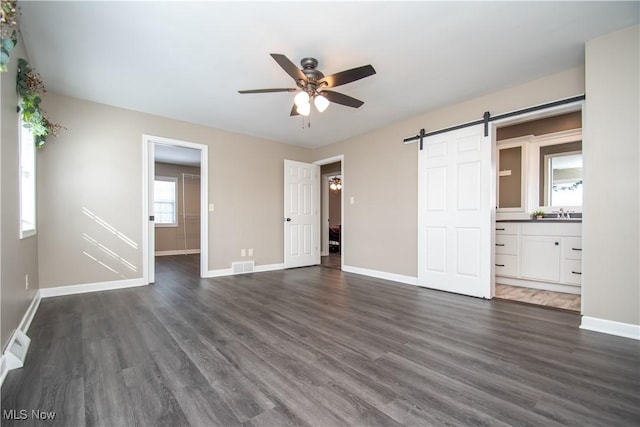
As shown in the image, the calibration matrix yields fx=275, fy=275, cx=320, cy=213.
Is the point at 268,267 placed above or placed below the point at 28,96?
below

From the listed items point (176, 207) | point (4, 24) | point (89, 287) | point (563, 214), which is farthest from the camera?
point (176, 207)

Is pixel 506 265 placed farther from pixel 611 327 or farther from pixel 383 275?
pixel 611 327

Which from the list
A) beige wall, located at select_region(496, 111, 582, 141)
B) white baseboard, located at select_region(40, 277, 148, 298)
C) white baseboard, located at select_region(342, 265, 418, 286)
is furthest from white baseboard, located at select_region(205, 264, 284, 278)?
beige wall, located at select_region(496, 111, 582, 141)

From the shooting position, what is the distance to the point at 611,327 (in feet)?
7.86

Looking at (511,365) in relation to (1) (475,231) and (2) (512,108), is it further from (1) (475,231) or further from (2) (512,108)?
(2) (512,108)

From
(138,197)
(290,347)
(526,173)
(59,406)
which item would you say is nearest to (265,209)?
(138,197)

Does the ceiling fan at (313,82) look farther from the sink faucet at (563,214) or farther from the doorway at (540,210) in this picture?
the sink faucet at (563,214)

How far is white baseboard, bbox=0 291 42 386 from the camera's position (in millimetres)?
1688

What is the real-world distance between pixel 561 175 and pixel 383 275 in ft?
10.9

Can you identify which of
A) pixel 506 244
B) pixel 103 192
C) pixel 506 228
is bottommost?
pixel 506 244

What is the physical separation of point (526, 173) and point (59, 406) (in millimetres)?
6030

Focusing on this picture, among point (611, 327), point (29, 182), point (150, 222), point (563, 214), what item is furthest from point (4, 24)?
point (563, 214)

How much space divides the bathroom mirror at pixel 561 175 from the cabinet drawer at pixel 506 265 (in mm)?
1124

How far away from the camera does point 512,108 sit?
3.29m
